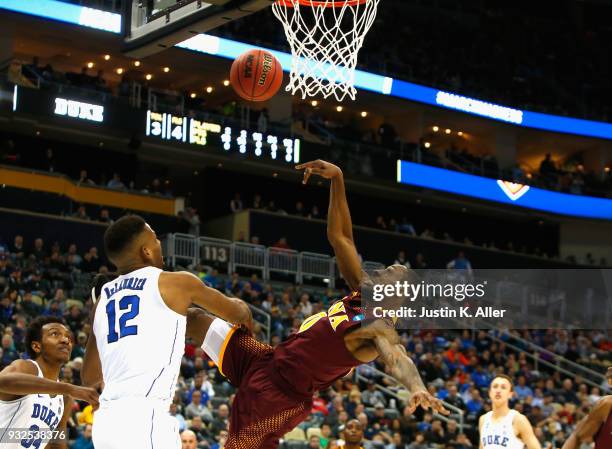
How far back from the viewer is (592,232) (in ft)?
114

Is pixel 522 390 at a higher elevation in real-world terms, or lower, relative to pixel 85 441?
higher

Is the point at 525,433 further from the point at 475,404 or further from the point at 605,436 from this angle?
the point at 475,404

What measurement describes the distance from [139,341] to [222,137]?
2020 centimetres

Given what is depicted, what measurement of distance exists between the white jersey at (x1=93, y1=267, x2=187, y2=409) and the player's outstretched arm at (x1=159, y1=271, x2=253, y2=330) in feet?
0.12

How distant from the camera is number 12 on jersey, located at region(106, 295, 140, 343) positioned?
202 inches

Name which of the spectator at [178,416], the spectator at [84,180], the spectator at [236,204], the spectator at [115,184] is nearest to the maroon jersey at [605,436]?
the spectator at [178,416]

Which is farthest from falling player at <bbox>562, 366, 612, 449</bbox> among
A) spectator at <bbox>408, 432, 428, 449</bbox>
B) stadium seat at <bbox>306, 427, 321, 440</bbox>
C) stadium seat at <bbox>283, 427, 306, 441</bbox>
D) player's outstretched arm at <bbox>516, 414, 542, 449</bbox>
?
spectator at <bbox>408, 432, 428, 449</bbox>

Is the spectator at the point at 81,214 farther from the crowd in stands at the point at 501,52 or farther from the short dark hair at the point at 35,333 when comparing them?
the short dark hair at the point at 35,333

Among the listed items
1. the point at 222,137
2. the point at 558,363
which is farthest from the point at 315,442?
the point at 222,137

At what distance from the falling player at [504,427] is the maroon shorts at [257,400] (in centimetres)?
372

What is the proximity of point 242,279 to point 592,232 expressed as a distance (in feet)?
53.4

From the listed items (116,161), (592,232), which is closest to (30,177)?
(116,161)

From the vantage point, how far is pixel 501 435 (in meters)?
9.68

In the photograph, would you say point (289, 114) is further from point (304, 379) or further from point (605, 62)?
point (304, 379)
